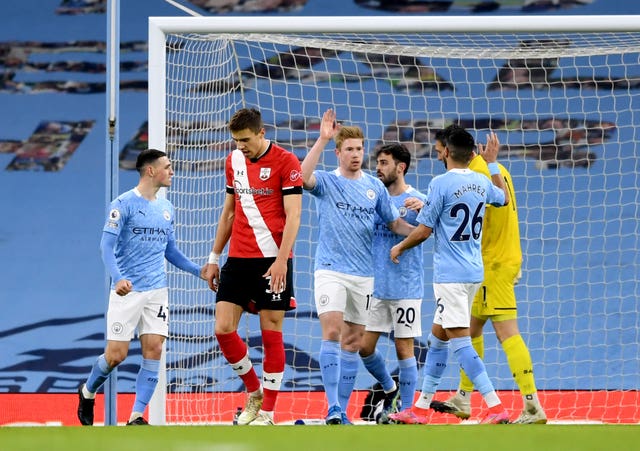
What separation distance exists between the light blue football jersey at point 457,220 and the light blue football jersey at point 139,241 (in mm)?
1600

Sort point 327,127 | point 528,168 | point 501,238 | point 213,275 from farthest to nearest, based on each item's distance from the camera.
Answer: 1. point 528,168
2. point 501,238
3. point 213,275
4. point 327,127

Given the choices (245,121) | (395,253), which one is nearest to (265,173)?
(245,121)

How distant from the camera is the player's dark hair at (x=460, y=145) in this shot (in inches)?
235

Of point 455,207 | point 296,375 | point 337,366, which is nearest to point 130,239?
point 337,366

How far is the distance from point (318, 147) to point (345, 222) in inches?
21.0

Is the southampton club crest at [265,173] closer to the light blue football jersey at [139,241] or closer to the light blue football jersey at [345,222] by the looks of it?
the light blue football jersey at [345,222]

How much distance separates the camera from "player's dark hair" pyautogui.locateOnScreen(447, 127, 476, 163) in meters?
5.97

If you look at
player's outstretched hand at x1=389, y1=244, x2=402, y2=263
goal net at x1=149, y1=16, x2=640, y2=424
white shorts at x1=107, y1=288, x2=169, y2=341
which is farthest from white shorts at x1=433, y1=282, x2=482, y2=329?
goal net at x1=149, y1=16, x2=640, y2=424

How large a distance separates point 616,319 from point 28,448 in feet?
25.4

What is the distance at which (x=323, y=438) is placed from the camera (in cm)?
421

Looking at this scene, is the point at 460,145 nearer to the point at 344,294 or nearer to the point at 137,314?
the point at 344,294

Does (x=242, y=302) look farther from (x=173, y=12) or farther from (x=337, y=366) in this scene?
(x=173, y=12)

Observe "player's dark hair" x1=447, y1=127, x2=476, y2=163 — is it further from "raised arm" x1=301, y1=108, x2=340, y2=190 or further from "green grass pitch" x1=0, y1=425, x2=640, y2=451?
"green grass pitch" x1=0, y1=425, x2=640, y2=451

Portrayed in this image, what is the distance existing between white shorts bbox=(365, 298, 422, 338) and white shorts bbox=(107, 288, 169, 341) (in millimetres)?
1273
